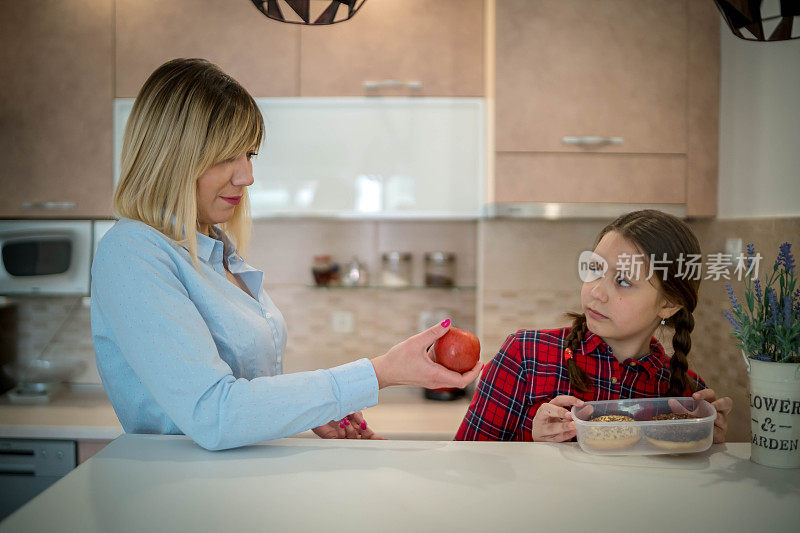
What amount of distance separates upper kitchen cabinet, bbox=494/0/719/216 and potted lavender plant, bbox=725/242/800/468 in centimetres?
129

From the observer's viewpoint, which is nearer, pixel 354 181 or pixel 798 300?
pixel 798 300

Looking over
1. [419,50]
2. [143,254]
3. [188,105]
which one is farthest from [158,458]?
[419,50]

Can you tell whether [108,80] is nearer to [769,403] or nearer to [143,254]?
[143,254]

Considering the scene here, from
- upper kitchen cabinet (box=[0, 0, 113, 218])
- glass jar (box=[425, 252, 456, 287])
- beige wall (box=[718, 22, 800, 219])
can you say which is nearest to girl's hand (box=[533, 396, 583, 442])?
beige wall (box=[718, 22, 800, 219])

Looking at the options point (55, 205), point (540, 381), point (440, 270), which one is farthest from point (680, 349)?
point (55, 205)

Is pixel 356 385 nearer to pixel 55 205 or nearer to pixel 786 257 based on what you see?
pixel 786 257

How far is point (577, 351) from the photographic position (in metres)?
1.37

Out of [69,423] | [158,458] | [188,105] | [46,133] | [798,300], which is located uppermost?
[46,133]

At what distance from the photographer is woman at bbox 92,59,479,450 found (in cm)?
92

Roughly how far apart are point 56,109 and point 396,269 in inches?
57.1

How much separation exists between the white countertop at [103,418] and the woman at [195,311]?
1.09 m

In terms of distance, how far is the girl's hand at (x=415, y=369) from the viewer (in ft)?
3.30

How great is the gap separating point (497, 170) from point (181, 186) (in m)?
1.37

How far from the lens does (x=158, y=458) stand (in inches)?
36.7
